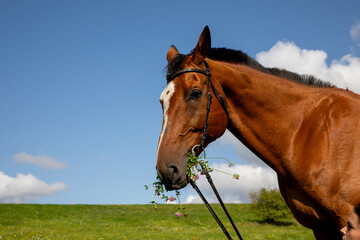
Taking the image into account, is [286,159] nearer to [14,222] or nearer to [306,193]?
[306,193]

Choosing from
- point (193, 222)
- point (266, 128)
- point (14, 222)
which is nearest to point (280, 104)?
point (266, 128)

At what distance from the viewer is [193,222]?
26172 mm

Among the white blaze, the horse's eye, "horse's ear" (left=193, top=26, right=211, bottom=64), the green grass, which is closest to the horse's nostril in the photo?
the white blaze

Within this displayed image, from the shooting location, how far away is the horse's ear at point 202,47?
13.7 ft

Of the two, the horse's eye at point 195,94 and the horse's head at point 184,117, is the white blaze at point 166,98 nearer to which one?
the horse's head at point 184,117

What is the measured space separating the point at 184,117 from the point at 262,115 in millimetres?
1041

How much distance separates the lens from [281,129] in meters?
4.24

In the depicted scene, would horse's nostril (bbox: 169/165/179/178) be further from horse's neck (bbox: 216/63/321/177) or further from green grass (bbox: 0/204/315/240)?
green grass (bbox: 0/204/315/240)

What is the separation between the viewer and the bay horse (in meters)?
3.86

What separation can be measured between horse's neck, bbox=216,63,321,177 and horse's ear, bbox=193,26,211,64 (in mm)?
310

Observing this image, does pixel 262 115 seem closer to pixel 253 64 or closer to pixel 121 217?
pixel 253 64

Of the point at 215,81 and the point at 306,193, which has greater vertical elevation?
the point at 215,81

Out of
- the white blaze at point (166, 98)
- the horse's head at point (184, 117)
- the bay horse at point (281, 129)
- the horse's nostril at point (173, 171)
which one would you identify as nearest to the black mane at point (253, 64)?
the bay horse at point (281, 129)

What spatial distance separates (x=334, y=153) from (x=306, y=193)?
569 mm
